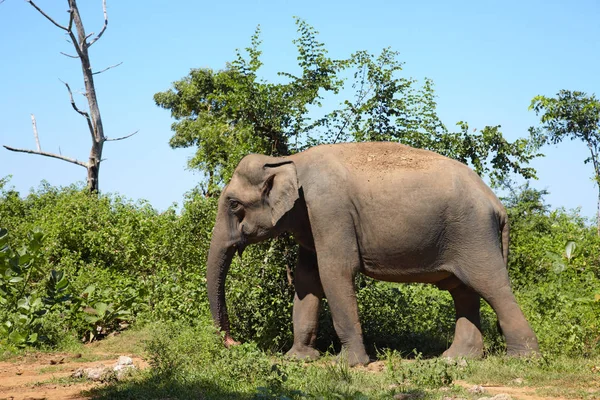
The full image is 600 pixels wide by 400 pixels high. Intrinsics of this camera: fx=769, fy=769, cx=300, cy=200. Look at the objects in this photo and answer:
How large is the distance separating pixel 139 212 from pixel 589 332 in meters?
10.0

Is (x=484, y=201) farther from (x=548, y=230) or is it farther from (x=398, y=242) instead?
(x=548, y=230)

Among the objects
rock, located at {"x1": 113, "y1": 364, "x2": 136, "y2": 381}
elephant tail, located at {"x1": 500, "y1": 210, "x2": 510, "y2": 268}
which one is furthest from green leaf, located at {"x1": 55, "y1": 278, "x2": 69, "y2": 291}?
elephant tail, located at {"x1": 500, "y1": 210, "x2": 510, "y2": 268}

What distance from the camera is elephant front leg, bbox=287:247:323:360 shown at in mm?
9547

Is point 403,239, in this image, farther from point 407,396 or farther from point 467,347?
point 407,396

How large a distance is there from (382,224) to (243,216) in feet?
5.76

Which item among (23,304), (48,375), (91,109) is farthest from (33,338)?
(91,109)

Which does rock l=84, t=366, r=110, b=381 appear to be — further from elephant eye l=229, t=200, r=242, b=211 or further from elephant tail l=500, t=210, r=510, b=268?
elephant tail l=500, t=210, r=510, b=268

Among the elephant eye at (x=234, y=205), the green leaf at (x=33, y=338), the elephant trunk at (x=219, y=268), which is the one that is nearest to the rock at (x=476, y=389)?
the elephant trunk at (x=219, y=268)

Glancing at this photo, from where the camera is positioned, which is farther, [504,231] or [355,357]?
[504,231]

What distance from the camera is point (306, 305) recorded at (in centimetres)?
964

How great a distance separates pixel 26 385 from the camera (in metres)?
7.99

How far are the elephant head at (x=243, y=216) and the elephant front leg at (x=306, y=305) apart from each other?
71 centimetres

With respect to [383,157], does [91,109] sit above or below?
above

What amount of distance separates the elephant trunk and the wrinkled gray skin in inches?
0.5
